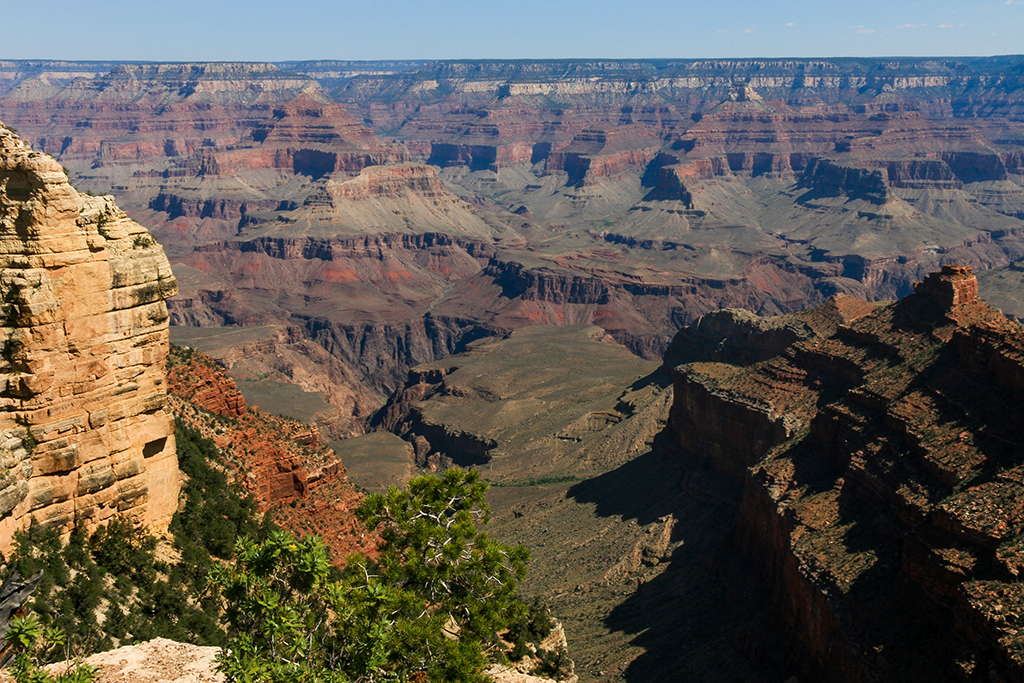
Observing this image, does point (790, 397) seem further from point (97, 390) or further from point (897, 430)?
point (97, 390)

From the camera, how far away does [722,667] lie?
48250 mm

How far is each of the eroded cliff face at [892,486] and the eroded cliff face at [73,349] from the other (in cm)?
2838

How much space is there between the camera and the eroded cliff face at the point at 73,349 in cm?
2583

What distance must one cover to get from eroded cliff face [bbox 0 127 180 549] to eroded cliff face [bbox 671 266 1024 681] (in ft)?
93.1

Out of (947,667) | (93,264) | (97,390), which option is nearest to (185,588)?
(97,390)

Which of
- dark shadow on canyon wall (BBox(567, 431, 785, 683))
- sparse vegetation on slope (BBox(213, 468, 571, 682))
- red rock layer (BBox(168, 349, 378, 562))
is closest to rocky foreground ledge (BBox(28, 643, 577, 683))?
sparse vegetation on slope (BBox(213, 468, 571, 682))

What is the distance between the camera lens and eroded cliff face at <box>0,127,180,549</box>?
25828mm

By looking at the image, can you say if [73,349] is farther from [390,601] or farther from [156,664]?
[390,601]

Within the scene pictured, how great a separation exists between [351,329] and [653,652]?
481 ft

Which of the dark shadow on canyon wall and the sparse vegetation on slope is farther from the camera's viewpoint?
the dark shadow on canyon wall

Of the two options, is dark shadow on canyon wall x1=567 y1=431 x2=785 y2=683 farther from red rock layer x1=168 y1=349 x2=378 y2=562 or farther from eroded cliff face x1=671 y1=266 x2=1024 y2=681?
red rock layer x1=168 y1=349 x2=378 y2=562

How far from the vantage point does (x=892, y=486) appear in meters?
45.5

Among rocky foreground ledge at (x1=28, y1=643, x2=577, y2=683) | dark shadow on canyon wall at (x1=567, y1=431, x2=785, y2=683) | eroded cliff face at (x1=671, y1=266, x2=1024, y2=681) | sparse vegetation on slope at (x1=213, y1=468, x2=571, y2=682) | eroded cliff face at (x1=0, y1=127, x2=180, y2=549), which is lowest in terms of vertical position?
dark shadow on canyon wall at (x1=567, y1=431, x2=785, y2=683)

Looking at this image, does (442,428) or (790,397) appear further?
(442,428)
